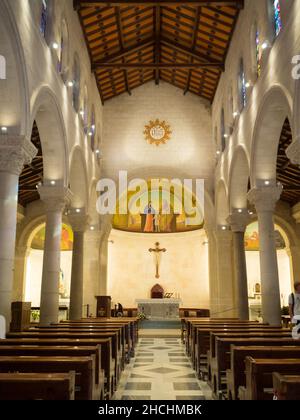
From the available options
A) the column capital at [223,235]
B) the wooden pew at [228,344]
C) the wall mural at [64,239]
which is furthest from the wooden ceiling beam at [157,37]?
the wooden pew at [228,344]

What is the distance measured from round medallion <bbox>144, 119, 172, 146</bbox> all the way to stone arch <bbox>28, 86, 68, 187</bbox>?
9.52 meters

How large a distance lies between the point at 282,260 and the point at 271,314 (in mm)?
14833

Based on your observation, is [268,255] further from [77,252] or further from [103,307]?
[103,307]

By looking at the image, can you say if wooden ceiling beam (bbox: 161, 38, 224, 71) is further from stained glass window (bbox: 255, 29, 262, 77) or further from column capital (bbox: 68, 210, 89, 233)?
column capital (bbox: 68, 210, 89, 233)

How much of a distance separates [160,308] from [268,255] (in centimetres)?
1115

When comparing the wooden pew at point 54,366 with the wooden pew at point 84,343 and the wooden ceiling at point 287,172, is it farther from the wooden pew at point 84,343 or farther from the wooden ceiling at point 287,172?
the wooden ceiling at point 287,172

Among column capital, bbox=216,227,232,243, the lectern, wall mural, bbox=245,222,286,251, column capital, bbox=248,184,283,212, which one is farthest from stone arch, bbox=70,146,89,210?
wall mural, bbox=245,222,286,251

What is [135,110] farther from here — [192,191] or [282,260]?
[282,260]

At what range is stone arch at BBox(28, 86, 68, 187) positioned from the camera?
11742 mm

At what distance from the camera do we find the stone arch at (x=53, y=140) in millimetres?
11742

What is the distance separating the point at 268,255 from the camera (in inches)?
476

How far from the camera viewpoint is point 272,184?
41.0 feet

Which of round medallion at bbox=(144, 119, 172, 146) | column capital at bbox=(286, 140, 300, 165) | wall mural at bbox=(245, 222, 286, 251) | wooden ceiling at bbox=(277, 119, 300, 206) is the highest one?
round medallion at bbox=(144, 119, 172, 146)
